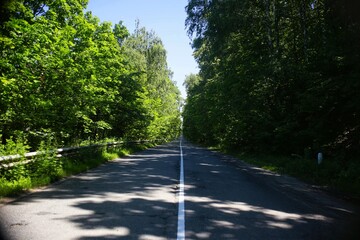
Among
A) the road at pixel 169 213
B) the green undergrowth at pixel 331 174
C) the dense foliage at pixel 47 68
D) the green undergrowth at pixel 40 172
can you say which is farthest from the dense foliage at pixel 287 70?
the green undergrowth at pixel 40 172

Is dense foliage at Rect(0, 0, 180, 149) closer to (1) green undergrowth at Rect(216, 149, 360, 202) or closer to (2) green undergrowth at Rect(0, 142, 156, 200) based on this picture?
(2) green undergrowth at Rect(0, 142, 156, 200)

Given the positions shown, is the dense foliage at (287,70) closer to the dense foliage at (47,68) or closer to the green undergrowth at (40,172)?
the dense foliage at (47,68)

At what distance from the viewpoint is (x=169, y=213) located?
6.72 metres

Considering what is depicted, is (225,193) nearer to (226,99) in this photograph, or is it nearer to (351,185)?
(351,185)

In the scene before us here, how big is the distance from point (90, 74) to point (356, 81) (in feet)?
36.6

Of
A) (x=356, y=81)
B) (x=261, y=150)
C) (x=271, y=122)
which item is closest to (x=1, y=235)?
(x=356, y=81)

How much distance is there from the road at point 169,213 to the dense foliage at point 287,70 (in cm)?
480

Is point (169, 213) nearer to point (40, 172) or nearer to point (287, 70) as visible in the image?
point (40, 172)

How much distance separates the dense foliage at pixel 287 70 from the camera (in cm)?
1295

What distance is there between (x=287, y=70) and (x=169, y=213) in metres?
16.2

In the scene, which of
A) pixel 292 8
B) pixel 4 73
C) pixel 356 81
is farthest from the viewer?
pixel 292 8

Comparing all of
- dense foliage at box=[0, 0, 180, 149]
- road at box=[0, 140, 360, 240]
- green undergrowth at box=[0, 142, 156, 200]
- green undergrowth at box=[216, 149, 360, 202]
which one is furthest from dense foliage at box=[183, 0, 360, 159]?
green undergrowth at box=[0, 142, 156, 200]

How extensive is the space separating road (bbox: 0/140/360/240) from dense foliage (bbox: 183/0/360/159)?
189 inches

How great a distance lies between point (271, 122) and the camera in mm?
21875
